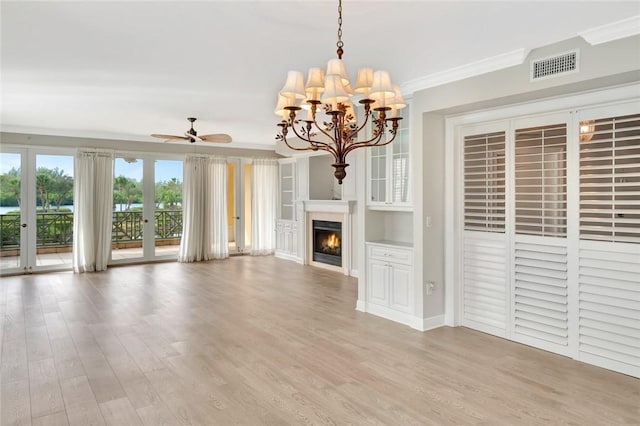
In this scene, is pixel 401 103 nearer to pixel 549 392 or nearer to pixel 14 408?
pixel 549 392

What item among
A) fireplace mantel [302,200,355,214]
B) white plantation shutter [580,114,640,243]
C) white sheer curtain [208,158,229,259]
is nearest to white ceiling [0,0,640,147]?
white plantation shutter [580,114,640,243]

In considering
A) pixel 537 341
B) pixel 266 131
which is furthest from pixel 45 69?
pixel 537 341

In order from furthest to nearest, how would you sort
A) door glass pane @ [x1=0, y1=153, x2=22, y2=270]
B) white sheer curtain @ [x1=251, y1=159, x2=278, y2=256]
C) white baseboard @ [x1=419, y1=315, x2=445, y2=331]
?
white sheer curtain @ [x1=251, y1=159, x2=278, y2=256] < door glass pane @ [x1=0, y1=153, x2=22, y2=270] < white baseboard @ [x1=419, y1=315, x2=445, y2=331]

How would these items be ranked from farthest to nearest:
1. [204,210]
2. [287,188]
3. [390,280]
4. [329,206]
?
[287,188]
[204,210]
[329,206]
[390,280]

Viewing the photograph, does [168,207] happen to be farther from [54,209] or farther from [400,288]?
[400,288]

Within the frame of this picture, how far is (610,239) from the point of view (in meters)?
3.41

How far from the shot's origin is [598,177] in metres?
3.47

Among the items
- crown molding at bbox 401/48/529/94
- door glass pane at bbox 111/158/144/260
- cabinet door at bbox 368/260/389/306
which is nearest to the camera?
crown molding at bbox 401/48/529/94

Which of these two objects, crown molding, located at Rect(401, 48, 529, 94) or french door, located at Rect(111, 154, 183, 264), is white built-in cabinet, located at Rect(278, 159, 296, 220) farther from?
crown molding, located at Rect(401, 48, 529, 94)

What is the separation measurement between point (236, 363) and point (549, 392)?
7.91ft

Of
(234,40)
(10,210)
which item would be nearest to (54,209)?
(10,210)

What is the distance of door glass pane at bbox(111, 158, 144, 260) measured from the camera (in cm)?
835

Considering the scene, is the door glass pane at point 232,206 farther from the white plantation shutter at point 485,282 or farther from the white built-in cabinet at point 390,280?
the white plantation shutter at point 485,282

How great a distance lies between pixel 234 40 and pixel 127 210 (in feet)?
20.4
